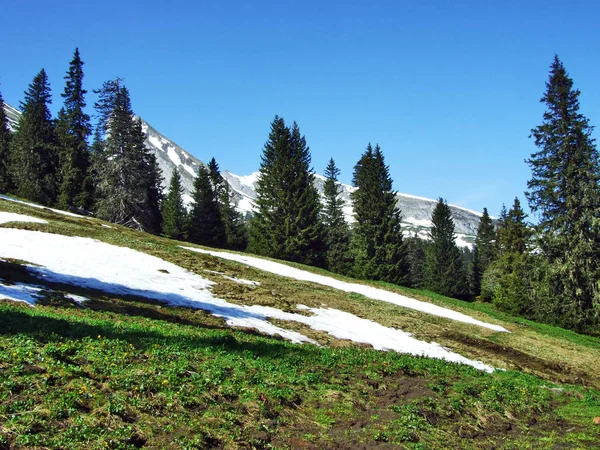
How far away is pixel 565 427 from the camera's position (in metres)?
10.3

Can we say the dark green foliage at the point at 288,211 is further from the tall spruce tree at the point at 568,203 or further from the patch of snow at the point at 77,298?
the patch of snow at the point at 77,298

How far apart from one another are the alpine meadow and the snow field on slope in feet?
0.54

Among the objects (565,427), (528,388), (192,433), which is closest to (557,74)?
(528,388)

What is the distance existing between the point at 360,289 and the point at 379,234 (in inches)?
952

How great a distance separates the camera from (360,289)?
34.6 m

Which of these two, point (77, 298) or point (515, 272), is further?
point (515, 272)

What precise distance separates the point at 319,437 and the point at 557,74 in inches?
1542

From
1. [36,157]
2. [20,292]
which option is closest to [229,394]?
[20,292]

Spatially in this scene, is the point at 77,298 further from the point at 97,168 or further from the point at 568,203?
the point at 97,168

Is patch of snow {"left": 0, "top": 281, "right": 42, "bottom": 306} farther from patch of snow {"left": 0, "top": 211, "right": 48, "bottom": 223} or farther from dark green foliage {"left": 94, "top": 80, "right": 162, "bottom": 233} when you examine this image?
dark green foliage {"left": 94, "top": 80, "right": 162, "bottom": 233}

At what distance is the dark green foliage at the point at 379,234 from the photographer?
Answer: 187 feet

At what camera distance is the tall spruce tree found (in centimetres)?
3334

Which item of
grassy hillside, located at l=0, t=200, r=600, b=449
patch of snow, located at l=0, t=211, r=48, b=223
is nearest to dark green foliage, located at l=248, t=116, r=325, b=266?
patch of snow, located at l=0, t=211, r=48, b=223

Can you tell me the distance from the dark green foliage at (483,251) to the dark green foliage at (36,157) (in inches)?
3203
